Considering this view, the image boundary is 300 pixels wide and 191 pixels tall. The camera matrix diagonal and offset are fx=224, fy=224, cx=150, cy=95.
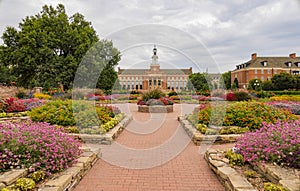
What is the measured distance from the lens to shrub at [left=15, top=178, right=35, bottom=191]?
3013 mm

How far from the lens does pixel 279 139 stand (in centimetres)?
409

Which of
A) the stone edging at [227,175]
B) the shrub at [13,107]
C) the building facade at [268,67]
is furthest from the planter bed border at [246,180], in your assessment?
the building facade at [268,67]

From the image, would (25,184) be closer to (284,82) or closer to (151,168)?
(151,168)

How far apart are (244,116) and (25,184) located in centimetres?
657

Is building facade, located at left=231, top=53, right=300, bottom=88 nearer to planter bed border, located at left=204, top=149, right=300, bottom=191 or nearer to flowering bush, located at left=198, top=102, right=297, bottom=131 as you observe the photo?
flowering bush, located at left=198, top=102, right=297, bottom=131

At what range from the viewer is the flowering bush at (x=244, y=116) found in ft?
23.7

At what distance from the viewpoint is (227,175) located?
361 centimetres

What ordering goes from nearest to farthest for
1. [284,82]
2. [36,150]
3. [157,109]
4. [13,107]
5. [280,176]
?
1. [280,176]
2. [36,150]
3. [13,107]
4. [157,109]
5. [284,82]

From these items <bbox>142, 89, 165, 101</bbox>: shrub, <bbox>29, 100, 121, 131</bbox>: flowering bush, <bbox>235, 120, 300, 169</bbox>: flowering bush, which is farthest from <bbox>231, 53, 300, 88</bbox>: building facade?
<bbox>235, 120, 300, 169</bbox>: flowering bush

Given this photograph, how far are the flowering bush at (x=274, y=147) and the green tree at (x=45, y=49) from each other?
21069 mm

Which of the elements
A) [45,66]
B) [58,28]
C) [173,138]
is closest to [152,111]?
[173,138]

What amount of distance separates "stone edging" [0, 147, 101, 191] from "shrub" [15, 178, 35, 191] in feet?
0.38

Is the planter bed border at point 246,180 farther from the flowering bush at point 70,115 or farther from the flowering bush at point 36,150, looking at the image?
the flowering bush at point 70,115

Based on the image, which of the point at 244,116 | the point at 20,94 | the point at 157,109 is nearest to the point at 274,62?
the point at 157,109
